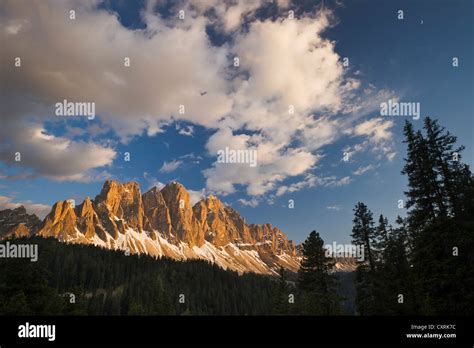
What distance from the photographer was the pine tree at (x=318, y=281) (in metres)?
35.2

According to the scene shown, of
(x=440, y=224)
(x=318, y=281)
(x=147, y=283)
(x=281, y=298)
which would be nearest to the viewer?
(x=440, y=224)

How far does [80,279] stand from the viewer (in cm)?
14450

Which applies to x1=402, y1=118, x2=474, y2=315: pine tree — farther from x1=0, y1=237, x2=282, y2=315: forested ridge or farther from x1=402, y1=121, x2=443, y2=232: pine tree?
x1=0, y1=237, x2=282, y2=315: forested ridge

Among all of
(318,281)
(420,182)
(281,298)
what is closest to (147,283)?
(281,298)

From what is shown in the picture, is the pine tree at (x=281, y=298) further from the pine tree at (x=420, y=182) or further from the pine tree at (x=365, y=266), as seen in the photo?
the pine tree at (x=420, y=182)

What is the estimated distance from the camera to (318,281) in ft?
120

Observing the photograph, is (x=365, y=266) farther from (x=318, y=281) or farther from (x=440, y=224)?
(x=440, y=224)

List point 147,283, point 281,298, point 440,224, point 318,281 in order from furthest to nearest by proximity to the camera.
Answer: point 147,283 < point 281,298 < point 318,281 < point 440,224

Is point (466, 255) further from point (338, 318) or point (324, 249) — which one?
point (338, 318)

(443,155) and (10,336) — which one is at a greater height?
(443,155)

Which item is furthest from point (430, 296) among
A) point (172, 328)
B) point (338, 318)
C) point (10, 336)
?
point (10, 336)

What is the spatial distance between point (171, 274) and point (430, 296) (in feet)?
454

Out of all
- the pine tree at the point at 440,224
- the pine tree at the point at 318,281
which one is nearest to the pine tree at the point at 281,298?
the pine tree at the point at 318,281

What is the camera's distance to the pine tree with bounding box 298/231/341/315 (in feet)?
116
